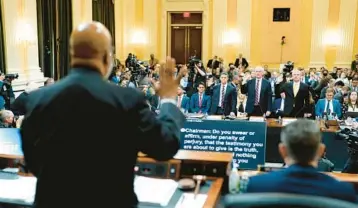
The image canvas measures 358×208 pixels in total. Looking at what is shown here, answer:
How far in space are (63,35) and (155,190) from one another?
10362mm

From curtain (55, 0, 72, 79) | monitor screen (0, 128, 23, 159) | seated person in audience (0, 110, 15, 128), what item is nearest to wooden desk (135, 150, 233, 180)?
monitor screen (0, 128, 23, 159)

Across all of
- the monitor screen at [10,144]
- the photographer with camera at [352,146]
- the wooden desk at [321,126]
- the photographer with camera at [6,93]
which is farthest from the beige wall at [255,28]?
the monitor screen at [10,144]

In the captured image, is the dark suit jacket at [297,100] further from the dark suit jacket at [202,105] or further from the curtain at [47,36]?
the curtain at [47,36]

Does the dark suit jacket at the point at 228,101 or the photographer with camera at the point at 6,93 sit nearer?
the dark suit jacket at the point at 228,101

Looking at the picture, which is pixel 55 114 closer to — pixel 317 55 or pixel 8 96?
pixel 8 96

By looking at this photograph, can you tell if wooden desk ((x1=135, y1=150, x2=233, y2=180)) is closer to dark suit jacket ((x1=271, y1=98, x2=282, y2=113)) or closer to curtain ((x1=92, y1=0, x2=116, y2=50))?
dark suit jacket ((x1=271, y1=98, x2=282, y2=113))

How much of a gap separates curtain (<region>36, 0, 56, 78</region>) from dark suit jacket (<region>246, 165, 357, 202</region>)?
10190mm

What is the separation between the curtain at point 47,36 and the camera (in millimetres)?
10945

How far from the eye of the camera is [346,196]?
1.53 m

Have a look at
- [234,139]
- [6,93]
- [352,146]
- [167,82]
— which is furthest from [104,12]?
[167,82]

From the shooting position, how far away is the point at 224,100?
7.56 metres

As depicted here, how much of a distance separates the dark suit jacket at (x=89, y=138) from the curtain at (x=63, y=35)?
1074 centimetres

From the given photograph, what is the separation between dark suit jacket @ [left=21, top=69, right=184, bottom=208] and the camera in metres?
1.43

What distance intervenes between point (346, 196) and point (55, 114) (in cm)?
102
